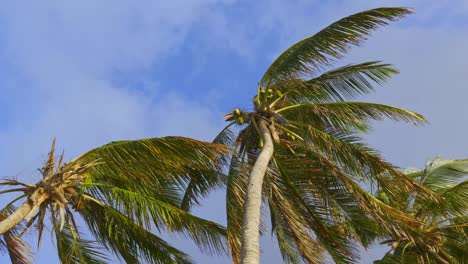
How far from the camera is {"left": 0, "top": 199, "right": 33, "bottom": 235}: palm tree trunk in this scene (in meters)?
10.6

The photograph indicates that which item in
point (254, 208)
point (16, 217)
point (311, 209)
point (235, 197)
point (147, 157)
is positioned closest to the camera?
point (16, 217)

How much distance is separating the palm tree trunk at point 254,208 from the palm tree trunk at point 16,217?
11.4ft

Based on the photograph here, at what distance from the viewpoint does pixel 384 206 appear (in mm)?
12312

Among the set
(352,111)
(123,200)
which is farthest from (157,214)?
(352,111)

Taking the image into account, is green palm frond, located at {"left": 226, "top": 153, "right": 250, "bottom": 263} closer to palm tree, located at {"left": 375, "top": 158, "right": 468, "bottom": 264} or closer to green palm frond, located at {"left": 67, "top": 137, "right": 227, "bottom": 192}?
green palm frond, located at {"left": 67, "top": 137, "right": 227, "bottom": 192}

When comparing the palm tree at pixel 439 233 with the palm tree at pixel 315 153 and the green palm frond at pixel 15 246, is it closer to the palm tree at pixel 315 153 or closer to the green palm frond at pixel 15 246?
the palm tree at pixel 315 153

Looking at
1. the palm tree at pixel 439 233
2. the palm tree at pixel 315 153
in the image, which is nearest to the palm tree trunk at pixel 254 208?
the palm tree at pixel 315 153

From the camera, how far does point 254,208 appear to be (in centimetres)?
1139

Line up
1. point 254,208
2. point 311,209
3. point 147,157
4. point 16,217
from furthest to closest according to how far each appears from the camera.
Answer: point 311,209, point 147,157, point 254,208, point 16,217

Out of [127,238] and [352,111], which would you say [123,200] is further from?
[352,111]

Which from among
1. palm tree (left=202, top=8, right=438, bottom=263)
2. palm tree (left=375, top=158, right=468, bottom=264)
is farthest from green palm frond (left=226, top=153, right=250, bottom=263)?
palm tree (left=375, top=158, right=468, bottom=264)

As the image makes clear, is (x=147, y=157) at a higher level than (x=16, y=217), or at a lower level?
higher

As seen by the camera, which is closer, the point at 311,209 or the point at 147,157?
the point at 147,157

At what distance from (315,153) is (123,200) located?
4.23 metres
